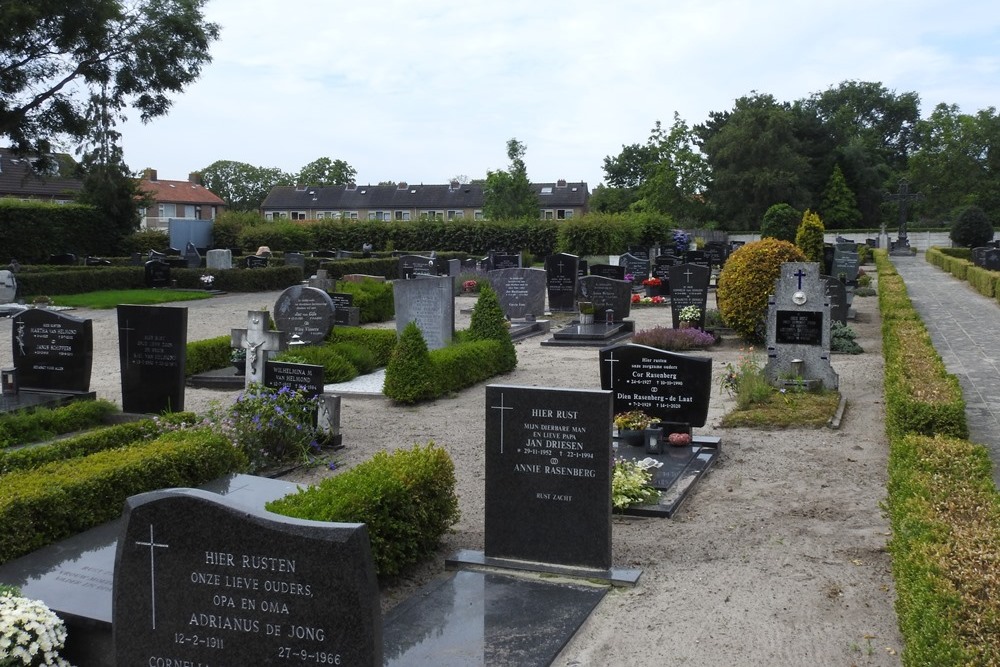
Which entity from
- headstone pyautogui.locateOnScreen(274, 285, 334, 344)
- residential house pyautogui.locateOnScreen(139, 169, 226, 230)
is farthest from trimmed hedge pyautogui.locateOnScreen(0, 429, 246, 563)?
residential house pyautogui.locateOnScreen(139, 169, 226, 230)

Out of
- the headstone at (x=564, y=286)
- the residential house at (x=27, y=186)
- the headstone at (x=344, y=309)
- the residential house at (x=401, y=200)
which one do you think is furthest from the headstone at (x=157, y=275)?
the residential house at (x=401, y=200)

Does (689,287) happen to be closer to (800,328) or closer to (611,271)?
(800,328)

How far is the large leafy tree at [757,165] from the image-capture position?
65.0m

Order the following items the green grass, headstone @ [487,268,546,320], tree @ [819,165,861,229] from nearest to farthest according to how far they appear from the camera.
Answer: headstone @ [487,268,546,320] < the green grass < tree @ [819,165,861,229]

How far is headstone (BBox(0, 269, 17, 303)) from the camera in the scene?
23859mm

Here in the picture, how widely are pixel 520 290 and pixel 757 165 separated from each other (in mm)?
49127

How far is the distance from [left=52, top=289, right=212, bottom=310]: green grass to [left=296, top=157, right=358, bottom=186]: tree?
80.3 metres

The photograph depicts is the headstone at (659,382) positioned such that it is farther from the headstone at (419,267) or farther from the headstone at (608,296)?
the headstone at (419,267)

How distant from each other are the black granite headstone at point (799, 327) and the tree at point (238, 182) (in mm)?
96958

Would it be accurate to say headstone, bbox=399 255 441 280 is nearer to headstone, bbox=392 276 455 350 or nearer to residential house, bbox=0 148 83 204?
headstone, bbox=392 276 455 350

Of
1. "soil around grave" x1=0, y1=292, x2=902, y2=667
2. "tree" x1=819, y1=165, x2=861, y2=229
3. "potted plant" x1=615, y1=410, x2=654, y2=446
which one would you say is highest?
"tree" x1=819, y1=165, x2=861, y2=229

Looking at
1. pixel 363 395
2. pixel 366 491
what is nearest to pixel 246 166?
pixel 363 395

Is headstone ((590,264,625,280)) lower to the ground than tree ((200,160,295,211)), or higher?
lower

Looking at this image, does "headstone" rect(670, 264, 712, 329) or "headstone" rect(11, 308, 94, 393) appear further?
"headstone" rect(670, 264, 712, 329)
